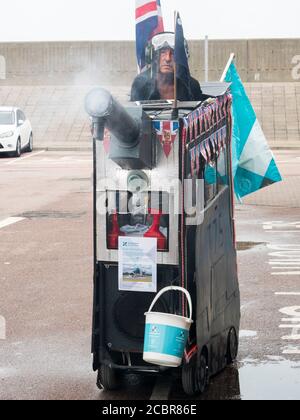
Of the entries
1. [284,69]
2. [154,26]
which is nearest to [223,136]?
[154,26]

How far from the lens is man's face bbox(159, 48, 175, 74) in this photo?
24.4 ft

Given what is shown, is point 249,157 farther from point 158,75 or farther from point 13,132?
point 13,132

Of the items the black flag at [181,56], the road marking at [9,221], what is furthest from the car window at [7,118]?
the black flag at [181,56]

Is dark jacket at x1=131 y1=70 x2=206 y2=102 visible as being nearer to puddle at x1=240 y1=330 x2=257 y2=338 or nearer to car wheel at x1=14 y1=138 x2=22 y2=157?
puddle at x1=240 y1=330 x2=257 y2=338

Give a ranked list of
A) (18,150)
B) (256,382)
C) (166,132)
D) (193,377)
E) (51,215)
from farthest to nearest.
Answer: (18,150), (51,215), (256,382), (193,377), (166,132)

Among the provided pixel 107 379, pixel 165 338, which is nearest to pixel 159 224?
pixel 165 338

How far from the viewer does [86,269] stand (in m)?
11.6

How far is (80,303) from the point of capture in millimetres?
9734

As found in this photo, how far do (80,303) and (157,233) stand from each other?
11.0ft

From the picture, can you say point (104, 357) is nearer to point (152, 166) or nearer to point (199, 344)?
point (199, 344)

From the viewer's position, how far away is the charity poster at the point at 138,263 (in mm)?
6523

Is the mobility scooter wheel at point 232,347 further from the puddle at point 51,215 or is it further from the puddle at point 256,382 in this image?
the puddle at point 51,215

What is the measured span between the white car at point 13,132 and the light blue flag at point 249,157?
62.6 feet

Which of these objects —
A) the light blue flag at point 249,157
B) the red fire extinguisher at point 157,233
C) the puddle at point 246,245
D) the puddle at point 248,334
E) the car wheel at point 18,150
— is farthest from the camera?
the car wheel at point 18,150
